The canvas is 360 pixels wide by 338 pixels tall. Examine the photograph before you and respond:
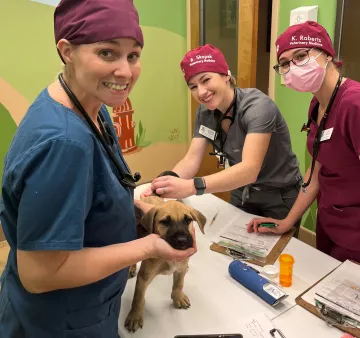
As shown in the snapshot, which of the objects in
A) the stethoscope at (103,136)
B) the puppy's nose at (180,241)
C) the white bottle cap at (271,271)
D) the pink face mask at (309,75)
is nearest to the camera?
the stethoscope at (103,136)

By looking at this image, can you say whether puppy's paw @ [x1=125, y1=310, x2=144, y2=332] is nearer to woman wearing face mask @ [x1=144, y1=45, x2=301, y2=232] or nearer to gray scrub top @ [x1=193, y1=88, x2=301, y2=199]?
woman wearing face mask @ [x1=144, y1=45, x2=301, y2=232]

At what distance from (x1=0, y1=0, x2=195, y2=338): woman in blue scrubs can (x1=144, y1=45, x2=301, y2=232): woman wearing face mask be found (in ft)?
2.30

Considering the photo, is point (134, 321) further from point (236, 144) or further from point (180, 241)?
point (236, 144)

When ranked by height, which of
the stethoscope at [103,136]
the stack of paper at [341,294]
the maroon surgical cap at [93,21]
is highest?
the maroon surgical cap at [93,21]

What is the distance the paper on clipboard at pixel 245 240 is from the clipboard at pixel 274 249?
1cm

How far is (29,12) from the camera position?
2791 millimetres

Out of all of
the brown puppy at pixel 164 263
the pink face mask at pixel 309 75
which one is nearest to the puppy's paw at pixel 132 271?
the brown puppy at pixel 164 263

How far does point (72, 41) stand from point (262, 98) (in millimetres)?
1151

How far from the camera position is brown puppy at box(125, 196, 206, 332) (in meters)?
1.13

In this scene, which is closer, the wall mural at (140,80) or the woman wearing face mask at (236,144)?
the woman wearing face mask at (236,144)

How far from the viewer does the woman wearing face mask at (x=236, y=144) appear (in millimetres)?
1633

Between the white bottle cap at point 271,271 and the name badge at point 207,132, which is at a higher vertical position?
the name badge at point 207,132

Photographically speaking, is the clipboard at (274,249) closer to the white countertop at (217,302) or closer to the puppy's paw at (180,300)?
the white countertop at (217,302)

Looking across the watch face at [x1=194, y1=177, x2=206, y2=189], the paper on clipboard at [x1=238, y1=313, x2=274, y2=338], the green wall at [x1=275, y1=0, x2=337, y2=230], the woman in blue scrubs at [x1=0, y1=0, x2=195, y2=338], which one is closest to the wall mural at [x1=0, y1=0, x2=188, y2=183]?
the green wall at [x1=275, y1=0, x2=337, y2=230]
